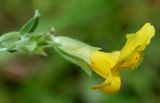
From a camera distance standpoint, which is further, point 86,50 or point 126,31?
point 126,31

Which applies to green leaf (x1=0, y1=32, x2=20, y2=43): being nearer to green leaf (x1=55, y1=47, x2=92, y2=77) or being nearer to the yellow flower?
green leaf (x1=55, y1=47, x2=92, y2=77)

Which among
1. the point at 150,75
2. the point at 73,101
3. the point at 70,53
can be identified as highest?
the point at 150,75

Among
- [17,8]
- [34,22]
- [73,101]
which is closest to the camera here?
[34,22]

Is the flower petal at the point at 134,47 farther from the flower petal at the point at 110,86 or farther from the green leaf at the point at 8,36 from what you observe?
the green leaf at the point at 8,36

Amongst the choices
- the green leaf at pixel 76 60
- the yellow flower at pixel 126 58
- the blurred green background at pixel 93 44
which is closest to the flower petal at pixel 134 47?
the yellow flower at pixel 126 58

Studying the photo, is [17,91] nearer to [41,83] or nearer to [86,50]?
[41,83]

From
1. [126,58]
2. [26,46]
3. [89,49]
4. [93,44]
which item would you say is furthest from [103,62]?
[93,44]

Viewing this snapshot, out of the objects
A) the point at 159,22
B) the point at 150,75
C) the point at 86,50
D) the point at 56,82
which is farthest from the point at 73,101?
the point at 86,50
